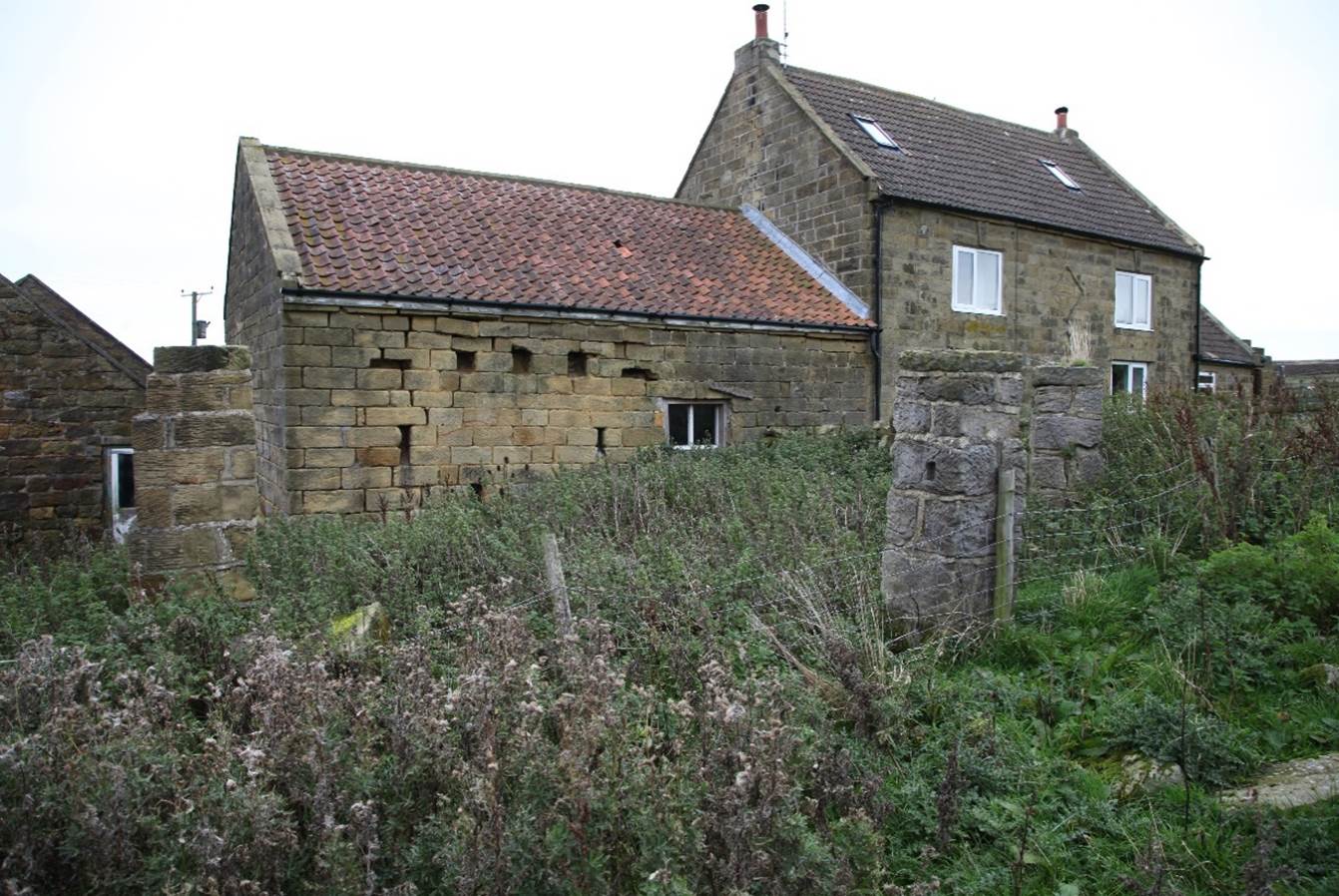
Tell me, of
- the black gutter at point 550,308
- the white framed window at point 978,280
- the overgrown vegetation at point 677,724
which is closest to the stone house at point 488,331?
the black gutter at point 550,308

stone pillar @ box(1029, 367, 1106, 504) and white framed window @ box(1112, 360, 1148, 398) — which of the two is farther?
white framed window @ box(1112, 360, 1148, 398)

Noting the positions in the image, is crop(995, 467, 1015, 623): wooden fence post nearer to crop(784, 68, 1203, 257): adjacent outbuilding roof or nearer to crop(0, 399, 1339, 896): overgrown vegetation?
crop(0, 399, 1339, 896): overgrown vegetation

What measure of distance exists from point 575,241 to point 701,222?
347 centimetres

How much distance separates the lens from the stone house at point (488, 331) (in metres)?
11.3

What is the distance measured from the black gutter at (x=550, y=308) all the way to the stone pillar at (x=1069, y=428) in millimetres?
5537

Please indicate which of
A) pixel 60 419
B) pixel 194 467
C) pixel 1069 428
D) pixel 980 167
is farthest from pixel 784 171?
pixel 194 467

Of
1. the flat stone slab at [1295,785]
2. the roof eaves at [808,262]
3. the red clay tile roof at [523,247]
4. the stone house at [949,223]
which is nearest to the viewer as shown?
the flat stone slab at [1295,785]

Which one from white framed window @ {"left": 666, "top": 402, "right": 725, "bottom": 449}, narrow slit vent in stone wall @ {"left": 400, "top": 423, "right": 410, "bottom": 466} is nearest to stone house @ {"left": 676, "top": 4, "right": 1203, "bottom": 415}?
white framed window @ {"left": 666, "top": 402, "right": 725, "bottom": 449}

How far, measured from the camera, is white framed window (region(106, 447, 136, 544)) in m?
13.7

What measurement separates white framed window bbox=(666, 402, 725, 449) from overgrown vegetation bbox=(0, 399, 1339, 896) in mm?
7154

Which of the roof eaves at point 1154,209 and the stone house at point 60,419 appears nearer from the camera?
the stone house at point 60,419

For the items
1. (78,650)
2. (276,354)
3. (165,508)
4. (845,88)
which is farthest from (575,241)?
(78,650)

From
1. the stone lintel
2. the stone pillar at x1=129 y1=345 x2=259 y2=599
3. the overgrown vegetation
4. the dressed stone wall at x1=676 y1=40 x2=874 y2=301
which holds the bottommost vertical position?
the overgrown vegetation

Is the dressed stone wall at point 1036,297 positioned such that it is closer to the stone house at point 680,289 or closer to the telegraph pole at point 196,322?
the stone house at point 680,289
